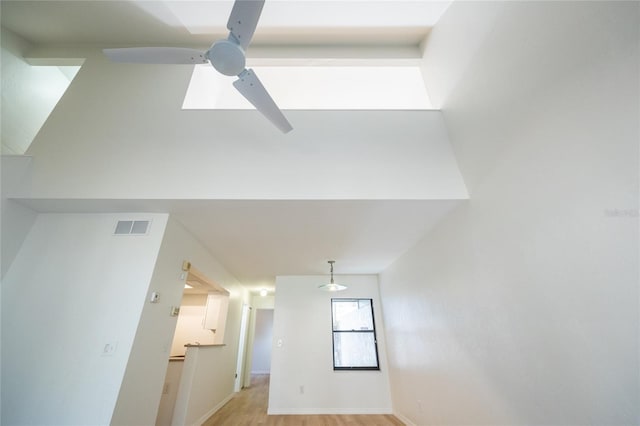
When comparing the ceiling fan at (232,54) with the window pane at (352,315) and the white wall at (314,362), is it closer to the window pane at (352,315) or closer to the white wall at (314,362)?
the white wall at (314,362)

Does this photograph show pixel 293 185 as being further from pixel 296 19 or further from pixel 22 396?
pixel 22 396

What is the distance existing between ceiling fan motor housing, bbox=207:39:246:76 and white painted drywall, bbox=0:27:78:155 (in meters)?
3.11

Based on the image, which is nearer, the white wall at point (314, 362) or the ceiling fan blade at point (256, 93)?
the ceiling fan blade at point (256, 93)

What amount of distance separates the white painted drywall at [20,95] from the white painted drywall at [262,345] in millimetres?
7930

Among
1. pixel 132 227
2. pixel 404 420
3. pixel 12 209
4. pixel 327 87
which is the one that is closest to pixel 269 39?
pixel 327 87

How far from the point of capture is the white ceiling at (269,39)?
2.53m

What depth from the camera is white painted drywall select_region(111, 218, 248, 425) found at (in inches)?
85.0

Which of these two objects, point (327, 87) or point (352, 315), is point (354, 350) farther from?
point (327, 87)

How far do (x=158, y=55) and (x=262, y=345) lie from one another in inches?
395

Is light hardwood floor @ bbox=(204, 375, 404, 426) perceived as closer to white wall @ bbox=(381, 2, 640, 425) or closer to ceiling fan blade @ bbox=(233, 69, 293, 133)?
white wall @ bbox=(381, 2, 640, 425)

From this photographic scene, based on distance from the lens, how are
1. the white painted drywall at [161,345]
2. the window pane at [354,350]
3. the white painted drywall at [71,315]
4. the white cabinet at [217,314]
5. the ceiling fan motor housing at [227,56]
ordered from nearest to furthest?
the ceiling fan motor housing at [227,56], the white painted drywall at [71,315], the white painted drywall at [161,345], the white cabinet at [217,314], the window pane at [354,350]

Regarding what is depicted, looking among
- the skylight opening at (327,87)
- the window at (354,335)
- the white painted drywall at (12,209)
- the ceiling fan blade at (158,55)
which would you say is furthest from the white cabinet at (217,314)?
the ceiling fan blade at (158,55)

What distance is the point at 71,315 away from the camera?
219 centimetres

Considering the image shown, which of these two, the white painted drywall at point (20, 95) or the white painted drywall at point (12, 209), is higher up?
the white painted drywall at point (20, 95)
